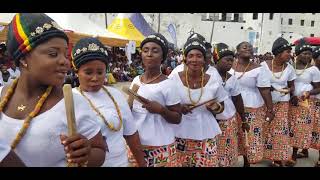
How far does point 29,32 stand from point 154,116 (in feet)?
6.19

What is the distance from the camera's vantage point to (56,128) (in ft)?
Result: 6.41

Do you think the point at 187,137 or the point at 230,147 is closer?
the point at 187,137

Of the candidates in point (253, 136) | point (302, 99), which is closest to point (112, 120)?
point (253, 136)

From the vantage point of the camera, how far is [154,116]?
12.1 feet

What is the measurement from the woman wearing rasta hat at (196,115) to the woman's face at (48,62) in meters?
2.28

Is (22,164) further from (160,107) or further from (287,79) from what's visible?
(287,79)

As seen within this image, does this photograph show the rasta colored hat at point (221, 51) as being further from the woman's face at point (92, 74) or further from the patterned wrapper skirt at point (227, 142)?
the woman's face at point (92, 74)

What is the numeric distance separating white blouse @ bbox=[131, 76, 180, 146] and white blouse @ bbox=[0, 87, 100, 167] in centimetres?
164

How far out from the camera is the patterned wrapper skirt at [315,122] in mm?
6714

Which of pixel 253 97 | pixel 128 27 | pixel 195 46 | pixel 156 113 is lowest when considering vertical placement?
pixel 156 113

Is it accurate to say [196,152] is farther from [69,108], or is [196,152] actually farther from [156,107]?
[69,108]
